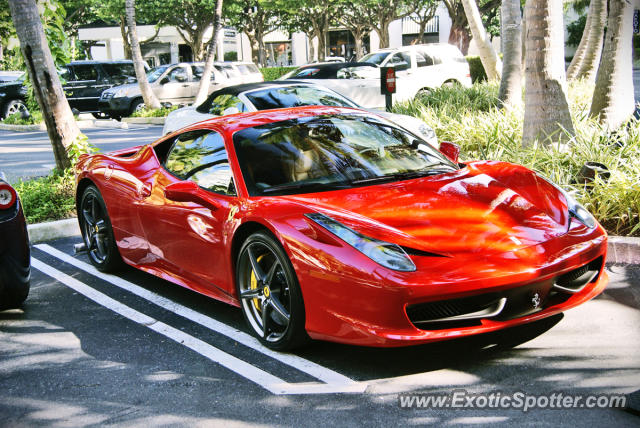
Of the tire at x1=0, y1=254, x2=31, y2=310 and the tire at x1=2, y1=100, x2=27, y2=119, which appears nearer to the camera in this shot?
the tire at x1=0, y1=254, x2=31, y2=310

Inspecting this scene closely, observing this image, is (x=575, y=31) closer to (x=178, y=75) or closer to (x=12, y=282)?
(x=178, y=75)

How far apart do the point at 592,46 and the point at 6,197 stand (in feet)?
47.4

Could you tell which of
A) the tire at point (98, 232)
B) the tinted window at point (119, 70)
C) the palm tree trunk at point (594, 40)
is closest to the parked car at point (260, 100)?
the tire at point (98, 232)

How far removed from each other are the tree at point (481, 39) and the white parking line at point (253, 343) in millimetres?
12915

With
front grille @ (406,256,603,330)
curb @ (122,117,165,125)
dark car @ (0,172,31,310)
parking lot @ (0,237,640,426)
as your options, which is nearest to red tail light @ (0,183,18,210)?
dark car @ (0,172,31,310)

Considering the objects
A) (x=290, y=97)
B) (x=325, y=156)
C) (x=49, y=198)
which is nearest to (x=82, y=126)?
(x=290, y=97)

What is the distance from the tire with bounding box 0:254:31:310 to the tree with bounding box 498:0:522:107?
31.2 ft

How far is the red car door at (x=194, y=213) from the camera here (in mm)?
4668

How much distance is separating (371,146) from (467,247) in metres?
1.46

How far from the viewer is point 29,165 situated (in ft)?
42.9

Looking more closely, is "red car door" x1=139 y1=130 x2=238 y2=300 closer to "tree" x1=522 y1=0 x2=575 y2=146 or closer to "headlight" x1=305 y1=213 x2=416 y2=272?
"headlight" x1=305 y1=213 x2=416 y2=272

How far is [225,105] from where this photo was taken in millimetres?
11711

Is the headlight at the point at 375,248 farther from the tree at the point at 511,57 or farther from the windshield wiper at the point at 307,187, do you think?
the tree at the point at 511,57

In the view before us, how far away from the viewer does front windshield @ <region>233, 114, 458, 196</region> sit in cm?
460
